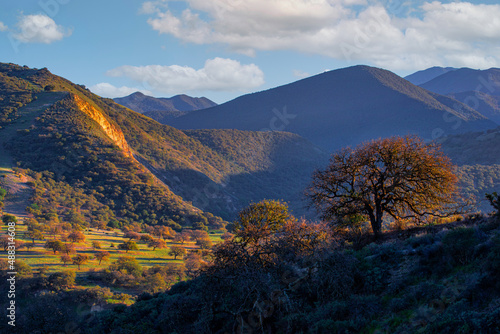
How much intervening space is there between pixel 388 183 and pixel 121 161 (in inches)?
2844

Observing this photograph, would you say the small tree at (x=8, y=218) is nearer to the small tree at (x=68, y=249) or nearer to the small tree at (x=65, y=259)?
the small tree at (x=68, y=249)

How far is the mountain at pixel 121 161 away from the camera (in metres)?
70.2

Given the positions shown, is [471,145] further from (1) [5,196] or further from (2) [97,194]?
(1) [5,196]

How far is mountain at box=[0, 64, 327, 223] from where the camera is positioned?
7019 cm

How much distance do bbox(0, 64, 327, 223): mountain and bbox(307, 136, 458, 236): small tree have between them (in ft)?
87.4

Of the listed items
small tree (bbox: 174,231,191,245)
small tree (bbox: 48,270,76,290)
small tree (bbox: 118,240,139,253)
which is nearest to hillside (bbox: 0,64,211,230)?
small tree (bbox: 174,231,191,245)

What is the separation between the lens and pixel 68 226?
2110 inches

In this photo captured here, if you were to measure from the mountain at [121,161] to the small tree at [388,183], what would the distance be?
26.6 meters

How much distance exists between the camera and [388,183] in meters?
16.9

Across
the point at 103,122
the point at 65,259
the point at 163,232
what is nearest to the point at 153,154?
the point at 103,122

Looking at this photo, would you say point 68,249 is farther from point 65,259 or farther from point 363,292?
point 363,292

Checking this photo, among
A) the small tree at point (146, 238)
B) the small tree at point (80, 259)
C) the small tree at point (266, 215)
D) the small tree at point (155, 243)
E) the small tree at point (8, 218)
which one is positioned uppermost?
the small tree at point (266, 215)

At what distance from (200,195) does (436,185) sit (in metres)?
85.7

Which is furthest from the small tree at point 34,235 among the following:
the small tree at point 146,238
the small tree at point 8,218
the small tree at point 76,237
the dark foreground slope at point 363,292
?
the dark foreground slope at point 363,292
